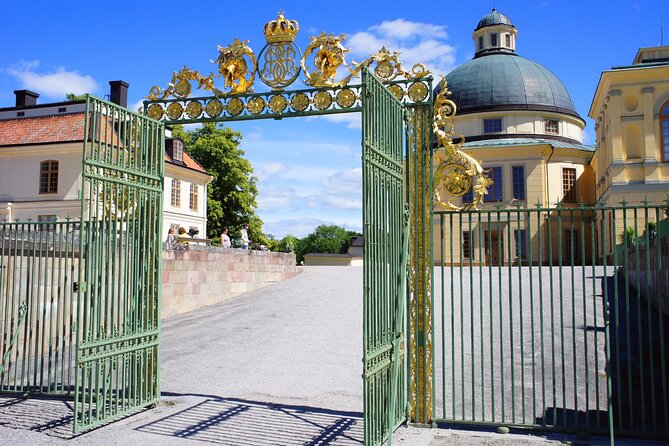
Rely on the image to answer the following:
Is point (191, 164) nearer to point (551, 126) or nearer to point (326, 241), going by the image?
point (551, 126)

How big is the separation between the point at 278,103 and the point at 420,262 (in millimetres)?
2697

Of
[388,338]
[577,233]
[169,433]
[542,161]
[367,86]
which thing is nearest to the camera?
[367,86]

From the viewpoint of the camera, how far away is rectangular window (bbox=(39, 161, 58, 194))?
30375mm

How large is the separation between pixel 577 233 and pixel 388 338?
30859 mm

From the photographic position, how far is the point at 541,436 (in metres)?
6.93

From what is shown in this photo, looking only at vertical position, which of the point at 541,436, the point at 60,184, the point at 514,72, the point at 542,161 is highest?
the point at 514,72

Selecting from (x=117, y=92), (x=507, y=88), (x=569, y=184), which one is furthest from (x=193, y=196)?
(x=569, y=184)

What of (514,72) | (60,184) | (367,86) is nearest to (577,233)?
(514,72)

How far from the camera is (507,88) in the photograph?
40750mm

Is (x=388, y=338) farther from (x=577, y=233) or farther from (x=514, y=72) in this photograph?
(x=514, y=72)

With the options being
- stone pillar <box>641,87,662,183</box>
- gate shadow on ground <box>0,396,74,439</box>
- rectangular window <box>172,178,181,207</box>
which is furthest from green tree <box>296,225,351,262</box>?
gate shadow on ground <box>0,396,74,439</box>

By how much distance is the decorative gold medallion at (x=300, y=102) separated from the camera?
7.78 meters

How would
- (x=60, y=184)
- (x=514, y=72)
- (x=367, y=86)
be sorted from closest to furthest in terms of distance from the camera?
(x=367, y=86), (x=60, y=184), (x=514, y=72)

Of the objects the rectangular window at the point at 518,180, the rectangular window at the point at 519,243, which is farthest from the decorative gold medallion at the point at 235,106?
the rectangular window at the point at 518,180
